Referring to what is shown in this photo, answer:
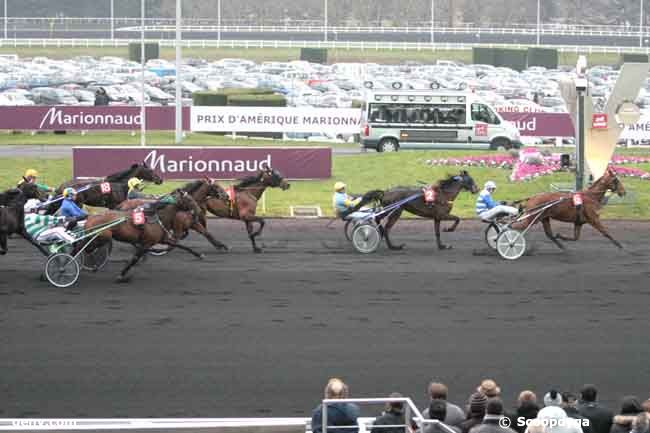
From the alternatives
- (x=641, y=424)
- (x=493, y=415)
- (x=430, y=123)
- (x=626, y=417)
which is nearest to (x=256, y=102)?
(x=430, y=123)

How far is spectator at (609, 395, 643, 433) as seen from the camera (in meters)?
9.16

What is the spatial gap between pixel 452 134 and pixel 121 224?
1891cm

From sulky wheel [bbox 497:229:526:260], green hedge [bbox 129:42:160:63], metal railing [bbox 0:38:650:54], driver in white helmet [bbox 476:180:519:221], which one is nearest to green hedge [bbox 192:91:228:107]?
green hedge [bbox 129:42:160:63]

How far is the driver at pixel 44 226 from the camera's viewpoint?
1758 cm

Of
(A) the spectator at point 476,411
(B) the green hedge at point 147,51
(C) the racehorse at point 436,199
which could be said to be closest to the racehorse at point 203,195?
(C) the racehorse at point 436,199

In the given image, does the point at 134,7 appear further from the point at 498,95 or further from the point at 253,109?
the point at 253,109

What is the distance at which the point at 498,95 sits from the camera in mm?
54719

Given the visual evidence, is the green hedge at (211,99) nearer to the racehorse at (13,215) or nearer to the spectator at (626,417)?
the racehorse at (13,215)

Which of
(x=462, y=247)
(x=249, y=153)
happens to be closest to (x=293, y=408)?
(x=462, y=247)

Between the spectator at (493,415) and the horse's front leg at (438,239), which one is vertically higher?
the spectator at (493,415)

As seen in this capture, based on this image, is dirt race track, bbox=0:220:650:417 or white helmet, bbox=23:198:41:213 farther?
white helmet, bbox=23:198:41:213

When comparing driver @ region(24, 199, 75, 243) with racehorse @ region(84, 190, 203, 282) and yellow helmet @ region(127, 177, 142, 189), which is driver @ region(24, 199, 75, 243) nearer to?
racehorse @ region(84, 190, 203, 282)

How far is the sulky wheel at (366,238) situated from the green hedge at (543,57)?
55.2 m

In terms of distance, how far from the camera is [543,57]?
7431 centimetres
